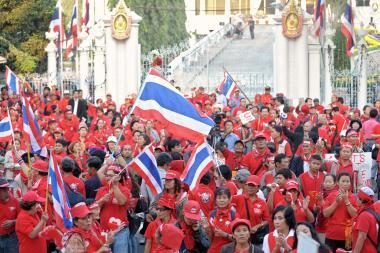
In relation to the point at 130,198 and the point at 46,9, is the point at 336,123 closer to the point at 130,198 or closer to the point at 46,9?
the point at 130,198

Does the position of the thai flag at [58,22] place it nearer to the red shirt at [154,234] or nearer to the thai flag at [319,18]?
the thai flag at [319,18]

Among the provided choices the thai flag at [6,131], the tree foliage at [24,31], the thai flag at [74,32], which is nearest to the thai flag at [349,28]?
the thai flag at [74,32]

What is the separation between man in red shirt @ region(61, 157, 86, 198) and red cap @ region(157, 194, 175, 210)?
1.13m

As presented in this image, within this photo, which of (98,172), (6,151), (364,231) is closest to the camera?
(364,231)

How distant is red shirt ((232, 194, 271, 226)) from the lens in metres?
12.9

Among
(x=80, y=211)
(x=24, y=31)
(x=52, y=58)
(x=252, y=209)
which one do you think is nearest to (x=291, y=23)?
(x=52, y=58)

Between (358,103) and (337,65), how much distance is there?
12.8 metres

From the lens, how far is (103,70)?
35.4 m

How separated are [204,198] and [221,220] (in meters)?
0.94

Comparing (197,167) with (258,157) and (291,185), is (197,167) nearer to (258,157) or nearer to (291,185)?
(291,185)

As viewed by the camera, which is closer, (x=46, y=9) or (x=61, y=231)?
(x=61, y=231)

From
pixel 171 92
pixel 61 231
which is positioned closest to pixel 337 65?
pixel 171 92

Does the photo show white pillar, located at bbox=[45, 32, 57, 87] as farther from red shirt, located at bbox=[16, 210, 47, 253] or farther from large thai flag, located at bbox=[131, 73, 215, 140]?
red shirt, located at bbox=[16, 210, 47, 253]

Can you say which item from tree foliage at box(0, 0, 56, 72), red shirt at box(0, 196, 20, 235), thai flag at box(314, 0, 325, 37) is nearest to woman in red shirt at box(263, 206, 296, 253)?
red shirt at box(0, 196, 20, 235)
